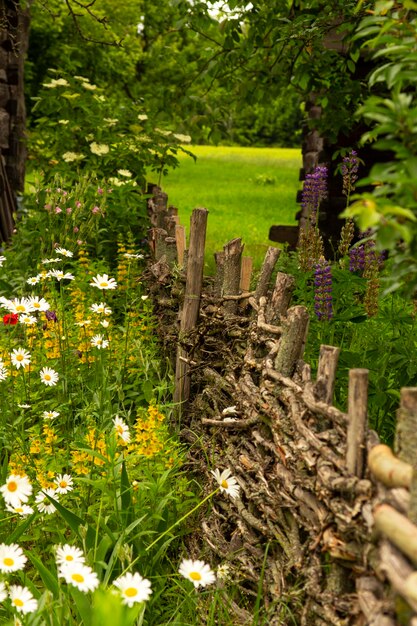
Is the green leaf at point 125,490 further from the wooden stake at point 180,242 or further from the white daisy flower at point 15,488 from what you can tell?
the wooden stake at point 180,242

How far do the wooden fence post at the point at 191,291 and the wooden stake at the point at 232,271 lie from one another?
283mm

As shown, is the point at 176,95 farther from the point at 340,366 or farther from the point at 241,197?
the point at 241,197

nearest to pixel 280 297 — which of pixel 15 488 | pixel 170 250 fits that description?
pixel 15 488

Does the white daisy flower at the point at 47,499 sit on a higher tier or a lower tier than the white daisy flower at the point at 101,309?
lower

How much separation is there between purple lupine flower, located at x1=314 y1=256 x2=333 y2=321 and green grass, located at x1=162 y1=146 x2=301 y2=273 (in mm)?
4750

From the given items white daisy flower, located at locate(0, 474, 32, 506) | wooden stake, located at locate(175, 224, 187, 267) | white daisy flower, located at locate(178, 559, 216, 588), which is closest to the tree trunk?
wooden stake, located at locate(175, 224, 187, 267)

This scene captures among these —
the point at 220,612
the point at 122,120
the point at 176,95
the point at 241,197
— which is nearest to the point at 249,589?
the point at 220,612

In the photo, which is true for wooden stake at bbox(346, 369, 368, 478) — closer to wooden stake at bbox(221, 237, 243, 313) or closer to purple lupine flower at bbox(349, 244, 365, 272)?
wooden stake at bbox(221, 237, 243, 313)

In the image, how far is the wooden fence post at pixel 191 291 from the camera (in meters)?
4.18

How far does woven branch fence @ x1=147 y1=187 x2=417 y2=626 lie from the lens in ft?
6.12

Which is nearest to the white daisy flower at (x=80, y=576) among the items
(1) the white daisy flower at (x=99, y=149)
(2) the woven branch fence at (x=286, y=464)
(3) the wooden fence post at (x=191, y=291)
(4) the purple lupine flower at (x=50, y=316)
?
(2) the woven branch fence at (x=286, y=464)

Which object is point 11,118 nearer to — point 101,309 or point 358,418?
point 101,309

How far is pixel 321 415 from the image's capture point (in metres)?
2.38

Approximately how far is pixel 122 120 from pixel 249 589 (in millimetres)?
6712
